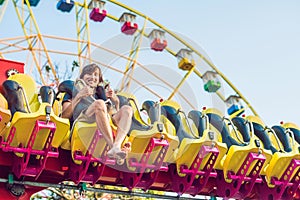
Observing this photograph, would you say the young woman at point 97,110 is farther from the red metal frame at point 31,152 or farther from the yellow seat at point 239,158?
the yellow seat at point 239,158

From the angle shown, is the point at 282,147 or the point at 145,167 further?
the point at 282,147

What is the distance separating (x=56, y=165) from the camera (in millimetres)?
6398

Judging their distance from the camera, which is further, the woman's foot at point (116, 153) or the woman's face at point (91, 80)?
the woman's face at point (91, 80)

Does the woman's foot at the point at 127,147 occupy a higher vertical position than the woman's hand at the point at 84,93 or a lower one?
lower

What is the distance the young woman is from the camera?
5.88 metres

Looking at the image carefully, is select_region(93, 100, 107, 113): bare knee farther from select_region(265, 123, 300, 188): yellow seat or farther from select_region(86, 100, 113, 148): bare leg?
select_region(265, 123, 300, 188): yellow seat

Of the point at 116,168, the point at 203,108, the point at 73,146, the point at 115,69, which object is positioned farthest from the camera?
the point at 115,69

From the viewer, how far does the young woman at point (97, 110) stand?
5.88m

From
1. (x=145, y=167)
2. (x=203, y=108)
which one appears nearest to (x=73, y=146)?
(x=145, y=167)

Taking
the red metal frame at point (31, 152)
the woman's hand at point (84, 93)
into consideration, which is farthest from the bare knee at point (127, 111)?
the red metal frame at point (31, 152)

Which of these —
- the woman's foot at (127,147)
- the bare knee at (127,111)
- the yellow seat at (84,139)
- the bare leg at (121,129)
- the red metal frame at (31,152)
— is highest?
the bare knee at (127,111)

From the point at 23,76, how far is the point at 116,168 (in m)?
1.33

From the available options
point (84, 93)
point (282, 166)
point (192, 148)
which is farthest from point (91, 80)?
point (282, 166)

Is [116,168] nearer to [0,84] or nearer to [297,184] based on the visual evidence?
[0,84]
